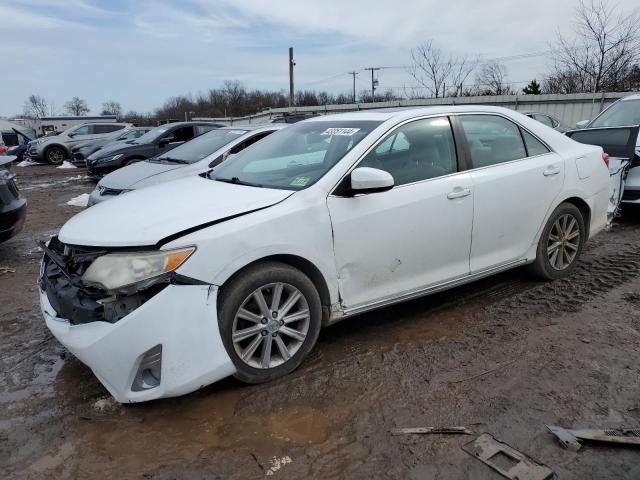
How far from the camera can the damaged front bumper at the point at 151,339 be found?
8.45ft

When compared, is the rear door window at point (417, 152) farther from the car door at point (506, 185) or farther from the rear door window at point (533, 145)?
the rear door window at point (533, 145)

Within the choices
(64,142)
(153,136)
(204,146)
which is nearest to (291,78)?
(64,142)

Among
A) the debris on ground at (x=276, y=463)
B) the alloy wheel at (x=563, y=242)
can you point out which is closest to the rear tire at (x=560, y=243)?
the alloy wheel at (x=563, y=242)

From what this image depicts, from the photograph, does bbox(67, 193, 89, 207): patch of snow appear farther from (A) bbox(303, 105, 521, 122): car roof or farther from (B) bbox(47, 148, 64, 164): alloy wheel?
(B) bbox(47, 148, 64, 164): alloy wheel

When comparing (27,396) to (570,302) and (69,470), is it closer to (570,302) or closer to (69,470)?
(69,470)

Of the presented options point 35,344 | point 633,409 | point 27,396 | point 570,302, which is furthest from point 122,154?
point 633,409

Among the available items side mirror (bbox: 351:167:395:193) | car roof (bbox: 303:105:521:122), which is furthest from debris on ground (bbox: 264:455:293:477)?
car roof (bbox: 303:105:521:122)

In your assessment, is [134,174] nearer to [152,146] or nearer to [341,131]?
[341,131]

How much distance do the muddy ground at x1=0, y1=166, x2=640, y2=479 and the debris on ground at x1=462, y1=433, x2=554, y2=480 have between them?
0.06 meters

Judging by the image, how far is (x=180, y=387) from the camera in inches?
105

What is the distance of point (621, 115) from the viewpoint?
8.09 m

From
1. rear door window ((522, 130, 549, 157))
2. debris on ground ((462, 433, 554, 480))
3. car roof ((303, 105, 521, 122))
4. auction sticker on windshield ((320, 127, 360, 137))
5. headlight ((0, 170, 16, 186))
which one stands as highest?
car roof ((303, 105, 521, 122))

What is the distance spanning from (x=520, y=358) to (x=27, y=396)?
3091 mm

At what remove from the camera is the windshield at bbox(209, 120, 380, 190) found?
11.4 ft
